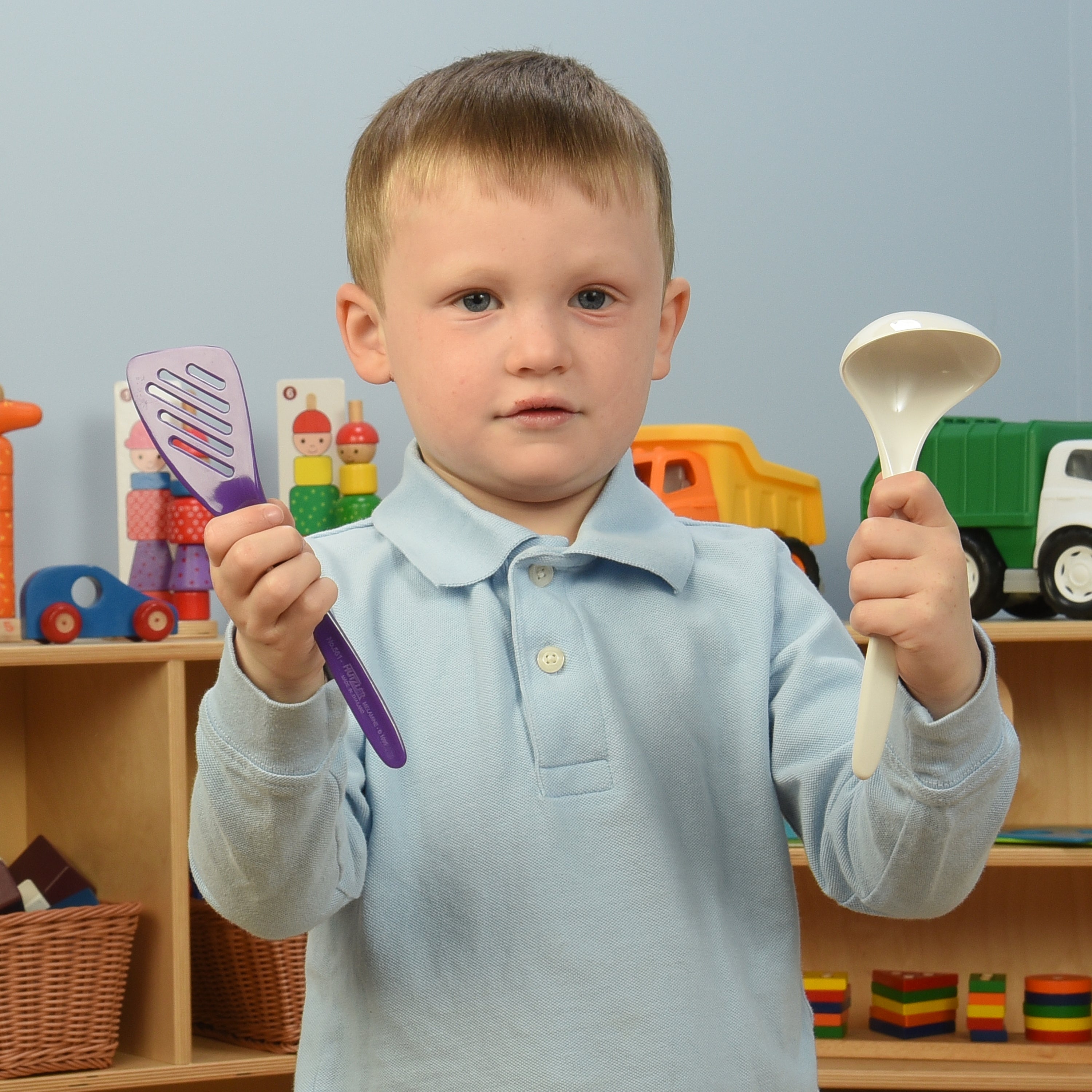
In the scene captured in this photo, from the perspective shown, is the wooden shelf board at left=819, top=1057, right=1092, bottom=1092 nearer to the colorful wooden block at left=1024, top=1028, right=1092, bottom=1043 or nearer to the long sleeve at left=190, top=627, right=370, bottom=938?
the colorful wooden block at left=1024, top=1028, right=1092, bottom=1043

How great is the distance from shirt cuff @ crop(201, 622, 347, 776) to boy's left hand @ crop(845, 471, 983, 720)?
0.74 feet

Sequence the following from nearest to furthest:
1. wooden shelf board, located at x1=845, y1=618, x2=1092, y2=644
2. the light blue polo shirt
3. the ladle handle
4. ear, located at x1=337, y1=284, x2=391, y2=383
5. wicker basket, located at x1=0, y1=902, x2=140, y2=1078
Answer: the ladle handle, the light blue polo shirt, ear, located at x1=337, y1=284, x2=391, y2=383, wicker basket, located at x1=0, y1=902, x2=140, y2=1078, wooden shelf board, located at x1=845, y1=618, x2=1092, y2=644

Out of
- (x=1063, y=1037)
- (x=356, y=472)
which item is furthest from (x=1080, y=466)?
(x=356, y=472)

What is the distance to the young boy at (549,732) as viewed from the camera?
649mm

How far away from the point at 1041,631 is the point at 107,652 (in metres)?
1.06

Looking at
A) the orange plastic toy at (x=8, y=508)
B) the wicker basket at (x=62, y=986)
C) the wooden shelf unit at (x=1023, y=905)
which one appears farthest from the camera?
the wooden shelf unit at (x=1023, y=905)

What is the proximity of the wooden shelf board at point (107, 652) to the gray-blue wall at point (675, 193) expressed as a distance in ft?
1.18

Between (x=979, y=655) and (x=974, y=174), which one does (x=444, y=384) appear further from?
(x=974, y=174)

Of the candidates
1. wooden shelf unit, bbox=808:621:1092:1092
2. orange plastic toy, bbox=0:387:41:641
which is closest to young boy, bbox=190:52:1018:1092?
orange plastic toy, bbox=0:387:41:641

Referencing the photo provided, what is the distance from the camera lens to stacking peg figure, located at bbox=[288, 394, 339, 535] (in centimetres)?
164

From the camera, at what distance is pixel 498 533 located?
2.36ft

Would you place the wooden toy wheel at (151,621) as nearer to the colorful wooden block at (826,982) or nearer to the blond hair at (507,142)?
the blond hair at (507,142)

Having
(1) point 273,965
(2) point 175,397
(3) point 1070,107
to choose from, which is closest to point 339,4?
(3) point 1070,107

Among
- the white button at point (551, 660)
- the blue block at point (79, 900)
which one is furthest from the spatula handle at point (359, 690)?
the blue block at point (79, 900)
